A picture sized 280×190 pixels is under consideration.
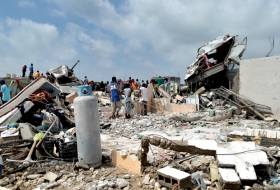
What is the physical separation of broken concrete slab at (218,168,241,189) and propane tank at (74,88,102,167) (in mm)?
2089

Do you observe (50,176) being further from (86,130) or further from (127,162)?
(127,162)

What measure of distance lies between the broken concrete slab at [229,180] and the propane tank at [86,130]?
2.09 m

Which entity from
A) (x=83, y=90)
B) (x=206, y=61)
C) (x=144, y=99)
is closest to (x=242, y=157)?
(x=83, y=90)

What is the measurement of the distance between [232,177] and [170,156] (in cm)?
145

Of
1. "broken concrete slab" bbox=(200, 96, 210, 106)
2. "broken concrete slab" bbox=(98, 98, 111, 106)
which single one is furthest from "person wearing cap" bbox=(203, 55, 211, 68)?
"broken concrete slab" bbox=(98, 98, 111, 106)

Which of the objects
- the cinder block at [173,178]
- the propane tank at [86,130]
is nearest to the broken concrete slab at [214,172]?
the cinder block at [173,178]

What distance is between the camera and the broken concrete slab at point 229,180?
2.81 meters

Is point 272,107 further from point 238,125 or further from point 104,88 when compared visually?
point 104,88

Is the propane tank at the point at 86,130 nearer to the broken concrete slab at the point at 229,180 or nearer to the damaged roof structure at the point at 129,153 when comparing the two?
the damaged roof structure at the point at 129,153

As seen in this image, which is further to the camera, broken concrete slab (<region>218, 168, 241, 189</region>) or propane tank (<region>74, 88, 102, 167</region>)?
propane tank (<region>74, 88, 102, 167</region>)

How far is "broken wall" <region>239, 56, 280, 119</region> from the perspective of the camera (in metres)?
9.25

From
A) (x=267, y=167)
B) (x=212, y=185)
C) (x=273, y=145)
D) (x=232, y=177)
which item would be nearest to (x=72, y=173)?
(x=212, y=185)

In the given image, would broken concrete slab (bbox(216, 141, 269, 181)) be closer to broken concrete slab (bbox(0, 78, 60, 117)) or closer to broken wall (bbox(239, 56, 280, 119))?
broken concrete slab (bbox(0, 78, 60, 117))

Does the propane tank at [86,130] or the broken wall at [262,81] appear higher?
the broken wall at [262,81]
